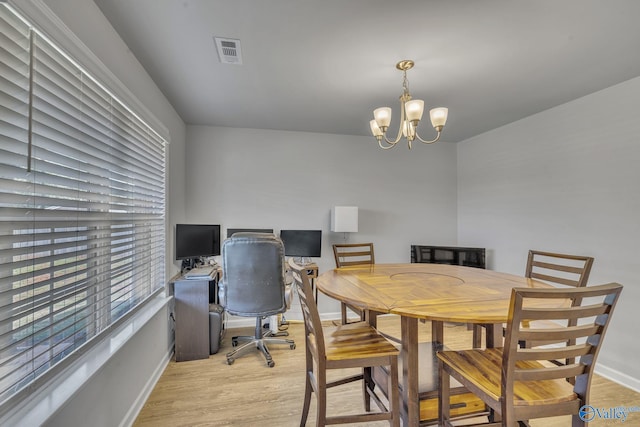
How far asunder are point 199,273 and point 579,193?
382 cm

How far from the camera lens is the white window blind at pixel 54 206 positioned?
1.00 m

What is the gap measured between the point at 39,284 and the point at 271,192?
2.77 m

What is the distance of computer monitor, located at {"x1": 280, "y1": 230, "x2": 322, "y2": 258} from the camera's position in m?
3.61

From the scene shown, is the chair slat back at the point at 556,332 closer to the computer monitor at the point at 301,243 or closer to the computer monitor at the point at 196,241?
the computer monitor at the point at 301,243

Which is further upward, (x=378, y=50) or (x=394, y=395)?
(x=378, y=50)

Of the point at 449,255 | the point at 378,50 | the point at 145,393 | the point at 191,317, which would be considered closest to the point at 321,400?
the point at 145,393

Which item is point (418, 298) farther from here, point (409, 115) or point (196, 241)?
point (196, 241)

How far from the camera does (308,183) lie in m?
3.92

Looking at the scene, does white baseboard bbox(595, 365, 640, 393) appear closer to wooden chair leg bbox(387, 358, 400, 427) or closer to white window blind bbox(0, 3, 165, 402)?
wooden chair leg bbox(387, 358, 400, 427)

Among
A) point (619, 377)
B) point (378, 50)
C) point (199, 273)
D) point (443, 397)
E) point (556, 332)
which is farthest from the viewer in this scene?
point (199, 273)

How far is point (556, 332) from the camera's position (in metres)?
1.09
